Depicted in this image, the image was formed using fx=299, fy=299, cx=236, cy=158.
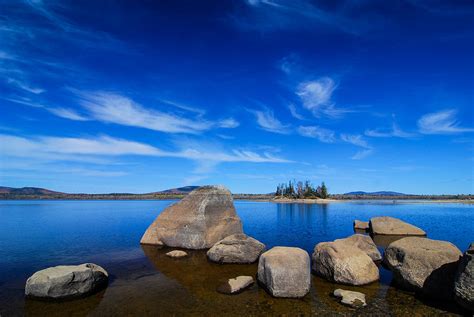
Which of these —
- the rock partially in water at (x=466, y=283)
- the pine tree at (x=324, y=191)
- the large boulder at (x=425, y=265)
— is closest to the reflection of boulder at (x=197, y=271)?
the large boulder at (x=425, y=265)

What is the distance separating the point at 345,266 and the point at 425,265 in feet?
11.4

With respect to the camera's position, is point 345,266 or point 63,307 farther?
point 345,266

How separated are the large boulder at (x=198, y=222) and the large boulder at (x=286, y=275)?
1050 cm

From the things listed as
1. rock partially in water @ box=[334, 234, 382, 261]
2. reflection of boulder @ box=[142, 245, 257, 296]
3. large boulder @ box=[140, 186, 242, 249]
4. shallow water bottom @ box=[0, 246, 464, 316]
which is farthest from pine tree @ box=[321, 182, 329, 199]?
shallow water bottom @ box=[0, 246, 464, 316]

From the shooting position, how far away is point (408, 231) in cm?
3141

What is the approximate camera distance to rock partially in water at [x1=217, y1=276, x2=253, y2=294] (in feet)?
45.2

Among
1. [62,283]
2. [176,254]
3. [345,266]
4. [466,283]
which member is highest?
[466,283]

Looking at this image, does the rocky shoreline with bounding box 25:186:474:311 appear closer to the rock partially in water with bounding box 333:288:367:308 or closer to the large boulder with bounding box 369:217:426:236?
the rock partially in water with bounding box 333:288:367:308

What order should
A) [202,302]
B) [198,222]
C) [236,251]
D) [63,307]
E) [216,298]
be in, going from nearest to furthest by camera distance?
[63,307] → [202,302] → [216,298] → [236,251] → [198,222]

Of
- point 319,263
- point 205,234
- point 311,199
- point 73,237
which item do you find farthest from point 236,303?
point 311,199

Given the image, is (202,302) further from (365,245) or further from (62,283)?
(365,245)

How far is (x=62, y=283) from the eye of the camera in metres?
12.8

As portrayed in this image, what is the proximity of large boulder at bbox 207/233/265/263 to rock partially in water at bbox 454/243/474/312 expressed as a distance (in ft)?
36.7

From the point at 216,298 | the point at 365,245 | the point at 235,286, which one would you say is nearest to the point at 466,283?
the point at 235,286
